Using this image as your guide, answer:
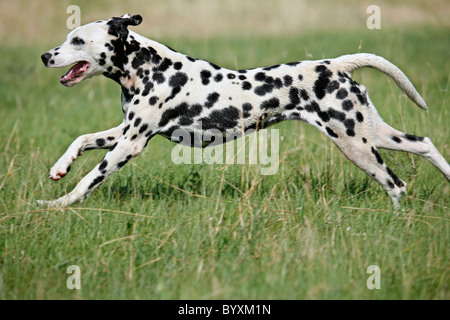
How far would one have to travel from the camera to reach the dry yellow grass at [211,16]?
638 inches

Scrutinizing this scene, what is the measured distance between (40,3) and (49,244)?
1444cm

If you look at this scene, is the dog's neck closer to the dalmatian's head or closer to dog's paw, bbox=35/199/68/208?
the dalmatian's head

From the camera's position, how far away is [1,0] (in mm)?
16891

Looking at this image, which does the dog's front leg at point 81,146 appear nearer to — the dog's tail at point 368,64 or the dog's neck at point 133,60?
the dog's neck at point 133,60

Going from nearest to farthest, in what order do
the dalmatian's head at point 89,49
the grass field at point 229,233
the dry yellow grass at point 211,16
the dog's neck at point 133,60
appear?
1. the grass field at point 229,233
2. the dalmatian's head at point 89,49
3. the dog's neck at point 133,60
4. the dry yellow grass at point 211,16

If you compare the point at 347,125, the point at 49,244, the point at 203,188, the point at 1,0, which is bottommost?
the point at 49,244

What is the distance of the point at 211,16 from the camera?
1770cm

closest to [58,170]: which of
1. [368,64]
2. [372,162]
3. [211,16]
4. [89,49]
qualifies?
[89,49]

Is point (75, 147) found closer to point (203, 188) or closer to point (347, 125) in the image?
point (203, 188)

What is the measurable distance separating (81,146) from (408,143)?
2990 millimetres

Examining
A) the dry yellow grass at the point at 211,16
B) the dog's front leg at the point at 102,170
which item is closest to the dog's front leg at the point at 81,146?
the dog's front leg at the point at 102,170

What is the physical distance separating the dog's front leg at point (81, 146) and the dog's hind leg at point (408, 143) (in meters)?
2.42

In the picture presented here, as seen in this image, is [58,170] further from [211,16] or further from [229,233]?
[211,16]
